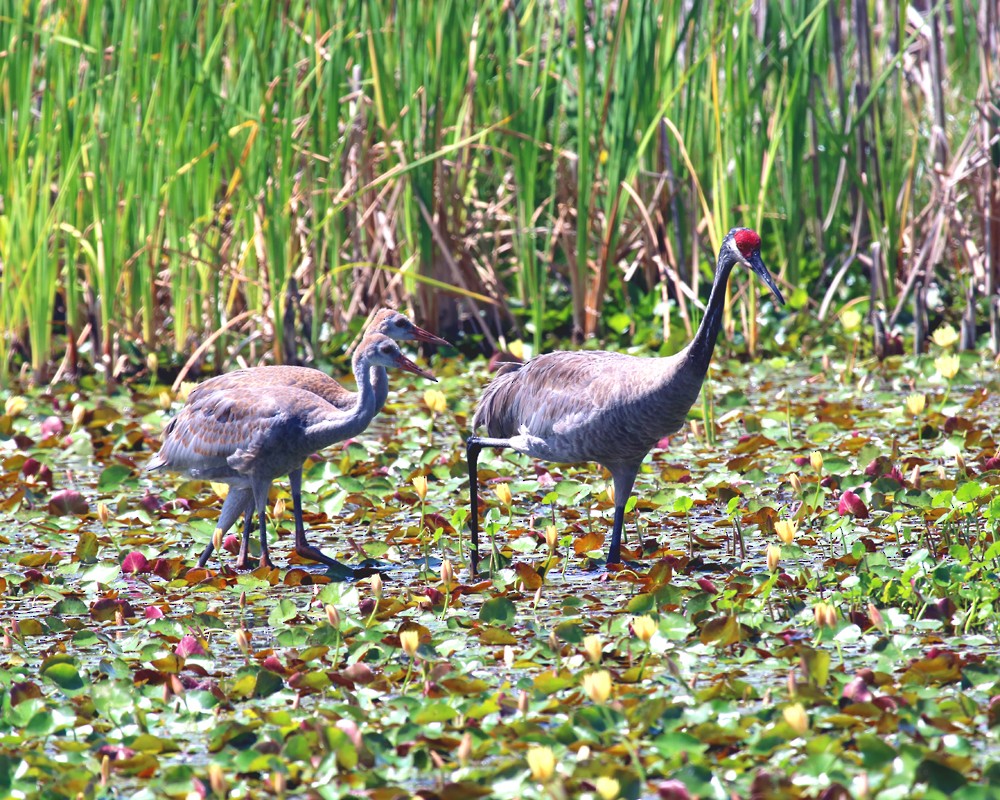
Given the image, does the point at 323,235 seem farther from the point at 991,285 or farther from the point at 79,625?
the point at 79,625

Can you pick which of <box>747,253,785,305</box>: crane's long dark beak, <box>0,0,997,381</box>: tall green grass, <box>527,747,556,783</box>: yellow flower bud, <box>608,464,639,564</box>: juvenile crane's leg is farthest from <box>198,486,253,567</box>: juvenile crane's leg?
<box>527,747,556,783</box>: yellow flower bud

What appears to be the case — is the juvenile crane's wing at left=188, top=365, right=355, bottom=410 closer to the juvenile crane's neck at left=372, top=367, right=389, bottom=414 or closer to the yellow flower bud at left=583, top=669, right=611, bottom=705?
the juvenile crane's neck at left=372, top=367, right=389, bottom=414

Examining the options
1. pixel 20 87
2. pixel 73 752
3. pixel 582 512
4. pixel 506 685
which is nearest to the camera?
pixel 73 752

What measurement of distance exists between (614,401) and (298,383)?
1334 mm

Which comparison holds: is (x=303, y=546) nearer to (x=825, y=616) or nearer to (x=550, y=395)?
(x=550, y=395)

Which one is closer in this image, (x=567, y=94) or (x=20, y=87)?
(x=20, y=87)

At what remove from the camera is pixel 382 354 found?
223 inches

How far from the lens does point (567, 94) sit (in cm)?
963

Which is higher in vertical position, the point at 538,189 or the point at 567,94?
the point at 567,94

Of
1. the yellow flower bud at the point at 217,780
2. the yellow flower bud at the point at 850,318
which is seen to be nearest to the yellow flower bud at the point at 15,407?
the yellow flower bud at the point at 850,318

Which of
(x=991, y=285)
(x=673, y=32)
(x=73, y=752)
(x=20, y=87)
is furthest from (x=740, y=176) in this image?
(x=73, y=752)

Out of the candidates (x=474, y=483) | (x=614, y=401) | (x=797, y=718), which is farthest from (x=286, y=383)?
(x=797, y=718)

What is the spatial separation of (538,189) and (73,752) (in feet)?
21.4

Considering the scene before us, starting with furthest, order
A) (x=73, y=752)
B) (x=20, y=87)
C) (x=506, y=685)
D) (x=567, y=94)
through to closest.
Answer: (x=567, y=94)
(x=20, y=87)
(x=506, y=685)
(x=73, y=752)
